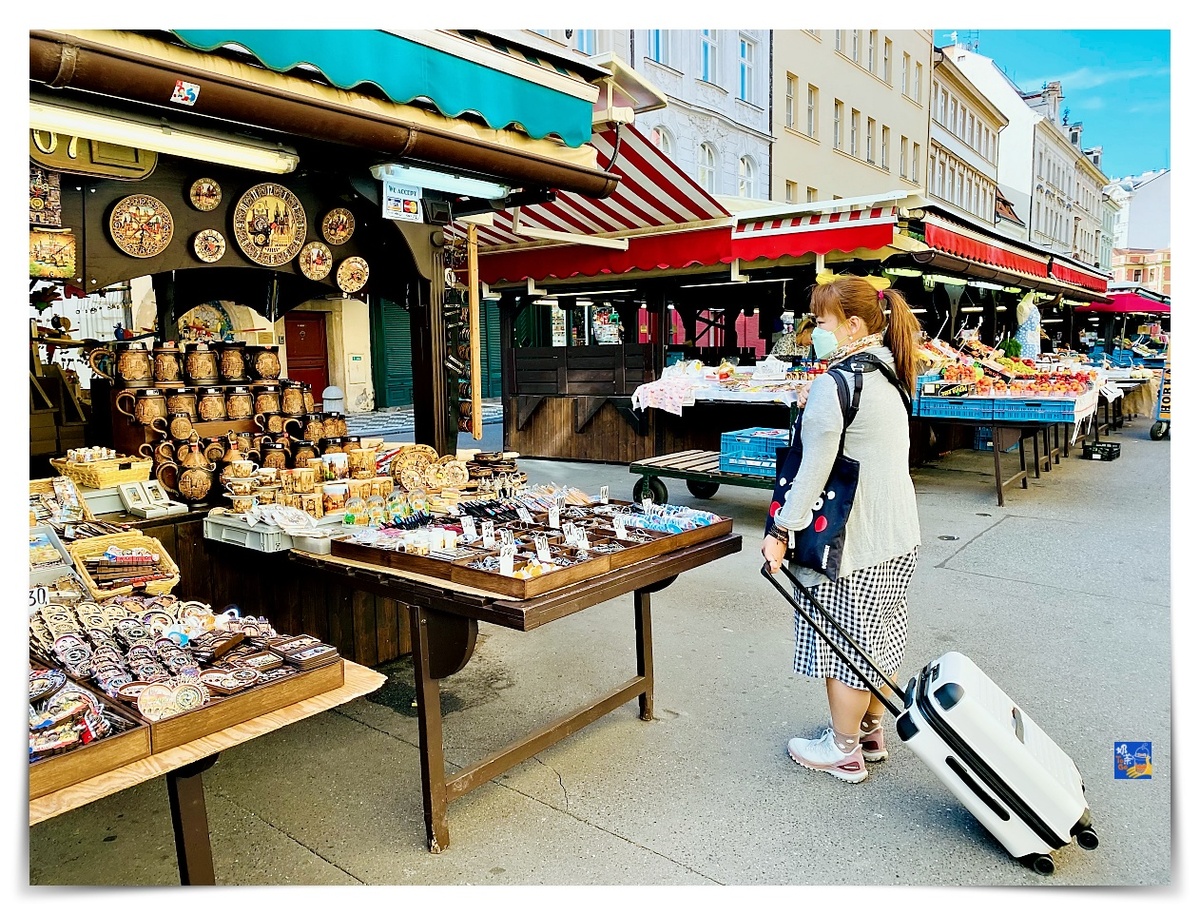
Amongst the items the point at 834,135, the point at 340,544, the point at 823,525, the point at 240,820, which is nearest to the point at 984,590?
→ the point at 823,525

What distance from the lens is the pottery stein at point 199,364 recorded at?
415cm

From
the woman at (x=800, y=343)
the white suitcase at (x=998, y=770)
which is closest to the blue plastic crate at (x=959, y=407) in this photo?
the woman at (x=800, y=343)

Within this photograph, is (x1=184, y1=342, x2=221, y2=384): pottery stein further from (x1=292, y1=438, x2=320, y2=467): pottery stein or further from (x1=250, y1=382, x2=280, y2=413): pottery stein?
(x1=292, y1=438, x2=320, y2=467): pottery stein

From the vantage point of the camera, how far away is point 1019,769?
2.61 meters

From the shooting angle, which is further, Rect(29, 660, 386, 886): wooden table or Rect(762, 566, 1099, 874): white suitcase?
Rect(762, 566, 1099, 874): white suitcase

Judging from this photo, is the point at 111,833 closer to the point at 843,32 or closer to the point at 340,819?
the point at 340,819

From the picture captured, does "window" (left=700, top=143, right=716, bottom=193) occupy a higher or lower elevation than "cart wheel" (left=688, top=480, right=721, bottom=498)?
higher

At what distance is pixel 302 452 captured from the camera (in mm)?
4145

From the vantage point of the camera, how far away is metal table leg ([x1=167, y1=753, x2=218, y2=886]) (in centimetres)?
212

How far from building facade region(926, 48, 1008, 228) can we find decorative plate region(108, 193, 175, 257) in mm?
30088

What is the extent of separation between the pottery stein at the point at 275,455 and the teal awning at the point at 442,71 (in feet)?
5.73

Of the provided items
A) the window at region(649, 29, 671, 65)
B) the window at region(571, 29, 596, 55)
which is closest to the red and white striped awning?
the window at region(571, 29, 596, 55)

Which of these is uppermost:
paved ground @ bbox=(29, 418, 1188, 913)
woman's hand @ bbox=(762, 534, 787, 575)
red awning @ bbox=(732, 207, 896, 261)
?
red awning @ bbox=(732, 207, 896, 261)

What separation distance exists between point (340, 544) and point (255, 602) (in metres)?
0.75
